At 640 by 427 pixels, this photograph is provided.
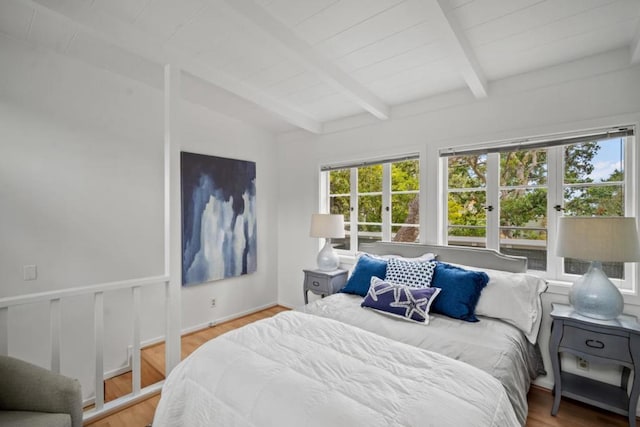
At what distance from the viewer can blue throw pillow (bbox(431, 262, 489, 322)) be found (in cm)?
206

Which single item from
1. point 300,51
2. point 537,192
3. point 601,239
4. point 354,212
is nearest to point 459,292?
point 601,239

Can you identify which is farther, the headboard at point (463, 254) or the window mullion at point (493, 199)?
the window mullion at point (493, 199)

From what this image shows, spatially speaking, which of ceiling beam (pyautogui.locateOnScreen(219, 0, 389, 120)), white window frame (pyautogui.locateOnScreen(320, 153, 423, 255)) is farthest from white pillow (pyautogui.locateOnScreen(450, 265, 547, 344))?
ceiling beam (pyautogui.locateOnScreen(219, 0, 389, 120))

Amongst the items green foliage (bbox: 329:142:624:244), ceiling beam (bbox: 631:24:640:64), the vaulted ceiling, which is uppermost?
the vaulted ceiling

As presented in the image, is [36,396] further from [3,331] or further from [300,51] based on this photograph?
[300,51]

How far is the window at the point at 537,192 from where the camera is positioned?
218cm

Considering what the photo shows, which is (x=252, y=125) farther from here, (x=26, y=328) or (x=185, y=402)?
(x=185, y=402)

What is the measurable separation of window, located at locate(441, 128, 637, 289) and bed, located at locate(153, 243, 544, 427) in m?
0.60

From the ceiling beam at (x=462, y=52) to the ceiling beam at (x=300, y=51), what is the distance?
0.86 metres

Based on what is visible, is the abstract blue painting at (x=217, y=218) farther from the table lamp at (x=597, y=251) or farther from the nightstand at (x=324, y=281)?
the table lamp at (x=597, y=251)

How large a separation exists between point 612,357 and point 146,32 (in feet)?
11.7

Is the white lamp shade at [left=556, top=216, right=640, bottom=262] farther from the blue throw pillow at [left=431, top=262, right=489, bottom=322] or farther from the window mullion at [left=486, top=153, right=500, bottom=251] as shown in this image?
the window mullion at [left=486, top=153, right=500, bottom=251]

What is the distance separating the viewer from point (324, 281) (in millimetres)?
3203

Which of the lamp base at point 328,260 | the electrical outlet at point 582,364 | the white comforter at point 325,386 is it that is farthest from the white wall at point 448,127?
the white comforter at point 325,386
